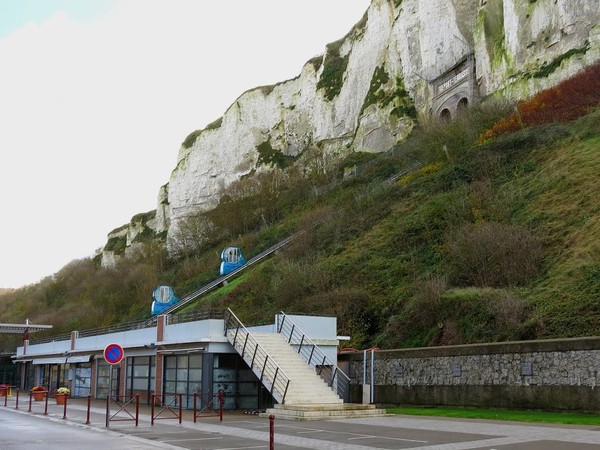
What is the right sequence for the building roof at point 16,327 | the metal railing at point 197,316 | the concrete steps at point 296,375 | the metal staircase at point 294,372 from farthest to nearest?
the building roof at point 16,327
the metal railing at point 197,316
the concrete steps at point 296,375
the metal staircase at point 294,372

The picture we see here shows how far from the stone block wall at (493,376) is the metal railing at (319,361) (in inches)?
19.0

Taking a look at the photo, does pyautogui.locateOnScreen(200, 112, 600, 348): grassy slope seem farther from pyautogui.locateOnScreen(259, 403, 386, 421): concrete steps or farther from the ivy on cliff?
the ivy on cliff

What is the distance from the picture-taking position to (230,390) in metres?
23.8

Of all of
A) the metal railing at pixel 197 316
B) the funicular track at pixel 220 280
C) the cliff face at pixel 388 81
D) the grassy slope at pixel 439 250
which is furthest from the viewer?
the funicular track at pixel 220 280

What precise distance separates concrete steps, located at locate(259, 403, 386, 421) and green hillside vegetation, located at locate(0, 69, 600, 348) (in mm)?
4676

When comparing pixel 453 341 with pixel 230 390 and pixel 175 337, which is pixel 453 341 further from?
pixel 175 337

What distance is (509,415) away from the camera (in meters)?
17.9

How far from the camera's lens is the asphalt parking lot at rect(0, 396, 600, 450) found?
12844 mm

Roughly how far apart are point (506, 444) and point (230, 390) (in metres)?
13.1

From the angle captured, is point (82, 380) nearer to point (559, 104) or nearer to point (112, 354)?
point (112, 354)

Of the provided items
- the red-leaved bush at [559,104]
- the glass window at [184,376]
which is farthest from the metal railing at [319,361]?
the red-leaved bush at [559,104]

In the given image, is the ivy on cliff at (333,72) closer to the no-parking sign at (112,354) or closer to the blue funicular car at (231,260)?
the blue funicular car at (231,260)

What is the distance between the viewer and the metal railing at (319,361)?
2375cm

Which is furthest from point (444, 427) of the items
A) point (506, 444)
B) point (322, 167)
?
point (322, 167)
